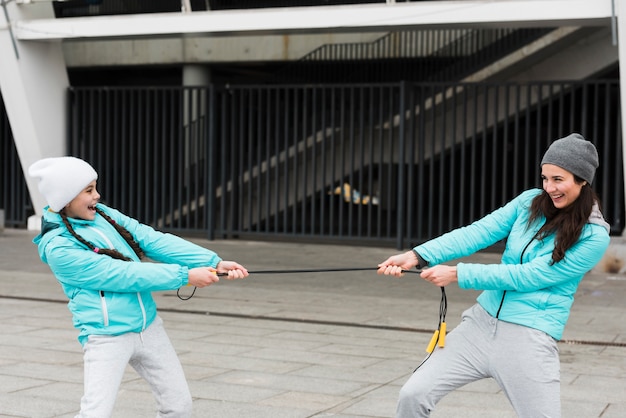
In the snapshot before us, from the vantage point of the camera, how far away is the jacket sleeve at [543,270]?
4.09 metres

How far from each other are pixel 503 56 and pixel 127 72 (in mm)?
12184

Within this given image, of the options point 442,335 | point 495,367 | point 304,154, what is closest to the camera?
point 495,367

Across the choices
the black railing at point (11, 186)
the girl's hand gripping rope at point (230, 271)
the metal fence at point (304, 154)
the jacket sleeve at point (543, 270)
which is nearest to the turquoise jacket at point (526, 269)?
the jacket sleeve at point (543, 270)

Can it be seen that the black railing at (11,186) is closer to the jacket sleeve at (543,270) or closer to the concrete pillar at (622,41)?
the concrete pillar at (622,41)

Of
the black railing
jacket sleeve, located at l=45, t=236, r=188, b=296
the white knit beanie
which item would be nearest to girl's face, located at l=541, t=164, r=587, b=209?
jacket sleeve, located at l=45, t=236, r=188, b=296

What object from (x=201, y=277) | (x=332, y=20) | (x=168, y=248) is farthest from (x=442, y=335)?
(x=332, y=20)

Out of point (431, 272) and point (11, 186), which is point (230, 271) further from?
point (11, 186)

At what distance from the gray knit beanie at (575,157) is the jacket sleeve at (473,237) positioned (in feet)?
0.90

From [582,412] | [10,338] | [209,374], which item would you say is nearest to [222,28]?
[10,338]

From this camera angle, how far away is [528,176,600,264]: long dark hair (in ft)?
13.4

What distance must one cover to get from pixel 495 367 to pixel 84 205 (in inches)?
71.7

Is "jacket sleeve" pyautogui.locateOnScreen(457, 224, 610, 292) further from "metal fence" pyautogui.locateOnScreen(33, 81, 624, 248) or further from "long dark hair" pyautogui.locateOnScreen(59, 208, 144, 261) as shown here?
"metal fence" pyautogui.locateOnScreen(33, 81, 624, 248)

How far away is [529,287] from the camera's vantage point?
411cm

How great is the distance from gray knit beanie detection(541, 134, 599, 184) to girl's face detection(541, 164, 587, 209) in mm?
25
